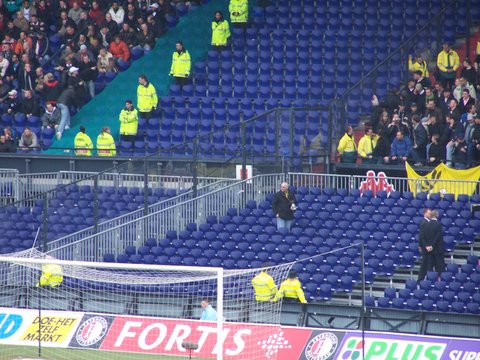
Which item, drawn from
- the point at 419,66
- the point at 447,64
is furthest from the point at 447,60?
the point at 419,66

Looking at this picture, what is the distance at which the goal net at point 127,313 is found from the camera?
78.9ft

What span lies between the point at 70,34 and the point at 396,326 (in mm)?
15141

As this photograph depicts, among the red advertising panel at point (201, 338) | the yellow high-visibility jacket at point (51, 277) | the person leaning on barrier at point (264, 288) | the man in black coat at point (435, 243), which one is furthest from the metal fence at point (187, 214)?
the red advertising panel at point (201, 338)

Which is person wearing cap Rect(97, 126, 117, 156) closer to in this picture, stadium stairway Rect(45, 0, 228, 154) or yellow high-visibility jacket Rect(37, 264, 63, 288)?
stadium stairway Rect(45, 0, 228, 154)

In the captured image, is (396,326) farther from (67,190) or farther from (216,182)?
(67,190)

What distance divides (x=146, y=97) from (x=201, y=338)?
10220 mm

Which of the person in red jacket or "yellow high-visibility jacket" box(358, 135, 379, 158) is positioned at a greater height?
the person in red jacket

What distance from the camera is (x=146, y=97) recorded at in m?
33.2

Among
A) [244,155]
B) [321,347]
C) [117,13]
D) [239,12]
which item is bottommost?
[321,347]

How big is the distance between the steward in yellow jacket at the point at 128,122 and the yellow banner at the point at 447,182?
7.79 m

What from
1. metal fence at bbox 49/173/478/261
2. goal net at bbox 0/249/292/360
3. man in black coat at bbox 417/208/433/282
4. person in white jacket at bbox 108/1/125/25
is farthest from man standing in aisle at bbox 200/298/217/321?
person in white jacket at bbox 108/1/125/25

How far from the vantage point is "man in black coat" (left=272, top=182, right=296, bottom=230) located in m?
27.8

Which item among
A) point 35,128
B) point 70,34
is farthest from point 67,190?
point 70,34

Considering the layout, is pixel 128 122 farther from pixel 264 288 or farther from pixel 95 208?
Result: pixel 264 288
